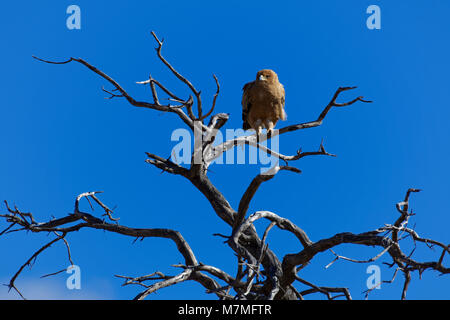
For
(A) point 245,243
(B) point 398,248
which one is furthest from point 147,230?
(B) point 398,248

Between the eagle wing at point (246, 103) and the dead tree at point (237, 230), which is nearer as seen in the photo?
→ the dead tree at point (237, 230)

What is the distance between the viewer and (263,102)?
267 inches

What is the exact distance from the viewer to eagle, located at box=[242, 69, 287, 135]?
266 inches

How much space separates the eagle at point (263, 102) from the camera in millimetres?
6766

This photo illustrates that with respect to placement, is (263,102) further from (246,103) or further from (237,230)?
(237,230)

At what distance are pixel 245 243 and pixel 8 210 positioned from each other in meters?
2.83

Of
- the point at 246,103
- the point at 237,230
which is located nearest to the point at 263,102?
the point at 246,103

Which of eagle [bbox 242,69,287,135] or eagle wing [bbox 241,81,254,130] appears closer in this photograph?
eagle [bbox 242,69,287,135]

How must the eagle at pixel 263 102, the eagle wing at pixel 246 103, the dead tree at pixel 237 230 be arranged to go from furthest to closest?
A: 1. the eagle wing at pixel 246 103
2. the eagle at pixel 263 102
3. the dead tree at pixel 237 230

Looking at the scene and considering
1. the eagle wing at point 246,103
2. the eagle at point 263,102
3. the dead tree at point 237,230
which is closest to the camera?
the dead tree at point 237,230

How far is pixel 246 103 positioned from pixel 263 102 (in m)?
0.27

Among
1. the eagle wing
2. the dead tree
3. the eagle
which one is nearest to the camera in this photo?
the dead tree

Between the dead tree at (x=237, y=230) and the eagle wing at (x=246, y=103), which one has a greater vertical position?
the eagle wing at (x=246, y=103)
